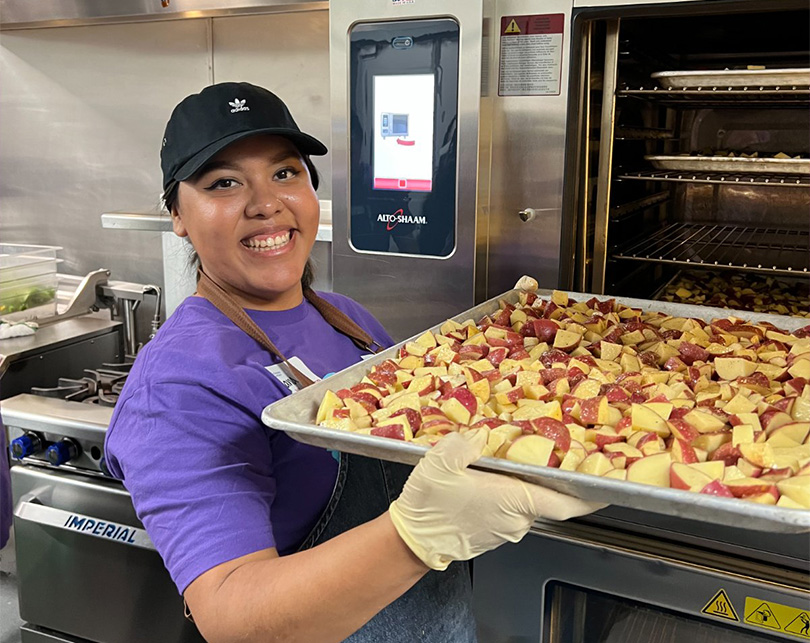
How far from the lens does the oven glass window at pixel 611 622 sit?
163cm

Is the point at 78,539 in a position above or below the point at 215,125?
below

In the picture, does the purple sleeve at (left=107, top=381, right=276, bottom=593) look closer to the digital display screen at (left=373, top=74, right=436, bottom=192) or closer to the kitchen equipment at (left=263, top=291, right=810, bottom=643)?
the kitchen equipment at (left=263, top=291, right=810, bottom=643)

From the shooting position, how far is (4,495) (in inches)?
100

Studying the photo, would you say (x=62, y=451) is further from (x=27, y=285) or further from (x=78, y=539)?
(x=27, y=285)

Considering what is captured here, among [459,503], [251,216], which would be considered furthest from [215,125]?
[459,503]

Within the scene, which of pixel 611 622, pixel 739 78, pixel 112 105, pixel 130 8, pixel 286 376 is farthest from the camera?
pixel 112 105

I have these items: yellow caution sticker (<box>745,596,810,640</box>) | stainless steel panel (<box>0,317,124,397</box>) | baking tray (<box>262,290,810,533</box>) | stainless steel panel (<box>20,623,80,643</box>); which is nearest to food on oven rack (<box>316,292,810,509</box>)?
baking tray (<box>262,290,810,533</box>)

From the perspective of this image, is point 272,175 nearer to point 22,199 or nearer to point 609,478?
point 609,478

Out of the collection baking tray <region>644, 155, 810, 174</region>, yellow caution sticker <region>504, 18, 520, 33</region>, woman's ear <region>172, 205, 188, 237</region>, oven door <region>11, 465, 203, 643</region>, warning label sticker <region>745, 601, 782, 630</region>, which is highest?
yellow caution sticker <region>504, 18, 520, 33</region>

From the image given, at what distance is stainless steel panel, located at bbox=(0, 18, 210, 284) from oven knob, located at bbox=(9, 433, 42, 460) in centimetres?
127

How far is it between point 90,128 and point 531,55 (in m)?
2.25

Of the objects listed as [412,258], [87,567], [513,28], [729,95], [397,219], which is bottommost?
[87,567]

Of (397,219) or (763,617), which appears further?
(397,219)

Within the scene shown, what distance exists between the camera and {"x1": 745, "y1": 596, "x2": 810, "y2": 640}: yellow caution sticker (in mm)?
1467
